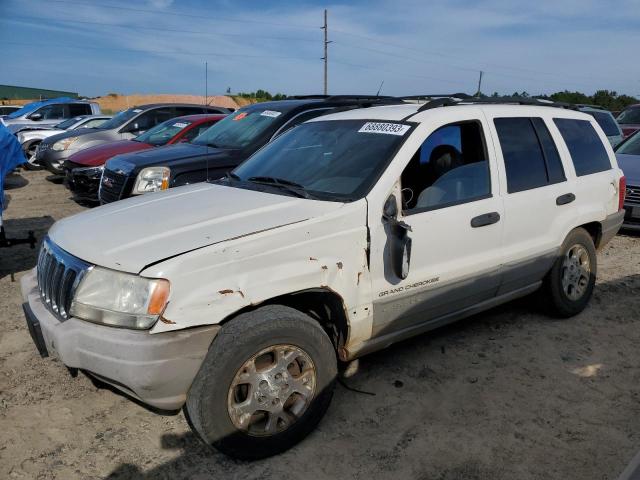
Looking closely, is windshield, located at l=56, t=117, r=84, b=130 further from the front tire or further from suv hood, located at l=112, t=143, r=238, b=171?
the front tire

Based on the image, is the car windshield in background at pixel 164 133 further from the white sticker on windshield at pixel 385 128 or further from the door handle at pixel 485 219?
the door handle at pixel 485 219

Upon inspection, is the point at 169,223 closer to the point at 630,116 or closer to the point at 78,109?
the point at 630,116

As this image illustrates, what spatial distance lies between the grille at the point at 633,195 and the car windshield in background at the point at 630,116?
8391 mm

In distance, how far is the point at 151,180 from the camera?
19.1ft

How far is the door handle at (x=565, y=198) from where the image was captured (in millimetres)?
4121

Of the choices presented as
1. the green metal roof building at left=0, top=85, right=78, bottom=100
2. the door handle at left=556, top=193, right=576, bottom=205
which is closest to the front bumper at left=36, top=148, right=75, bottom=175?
the door handle at left=556, top=193, right=576, bottom=205

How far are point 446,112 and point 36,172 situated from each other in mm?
13365

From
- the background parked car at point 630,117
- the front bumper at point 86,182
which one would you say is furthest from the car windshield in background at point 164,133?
the background parked car at point 630,117

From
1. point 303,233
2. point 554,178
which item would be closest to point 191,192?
point 303,233

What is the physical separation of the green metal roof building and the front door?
56023 millimetres

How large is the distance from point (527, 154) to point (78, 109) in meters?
17.5

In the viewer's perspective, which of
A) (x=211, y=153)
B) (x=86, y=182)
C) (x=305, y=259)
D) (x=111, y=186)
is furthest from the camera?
(x=86, y=182)

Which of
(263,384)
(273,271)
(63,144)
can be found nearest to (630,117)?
(63,144)

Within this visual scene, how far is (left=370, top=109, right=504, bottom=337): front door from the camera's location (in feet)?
10.2
